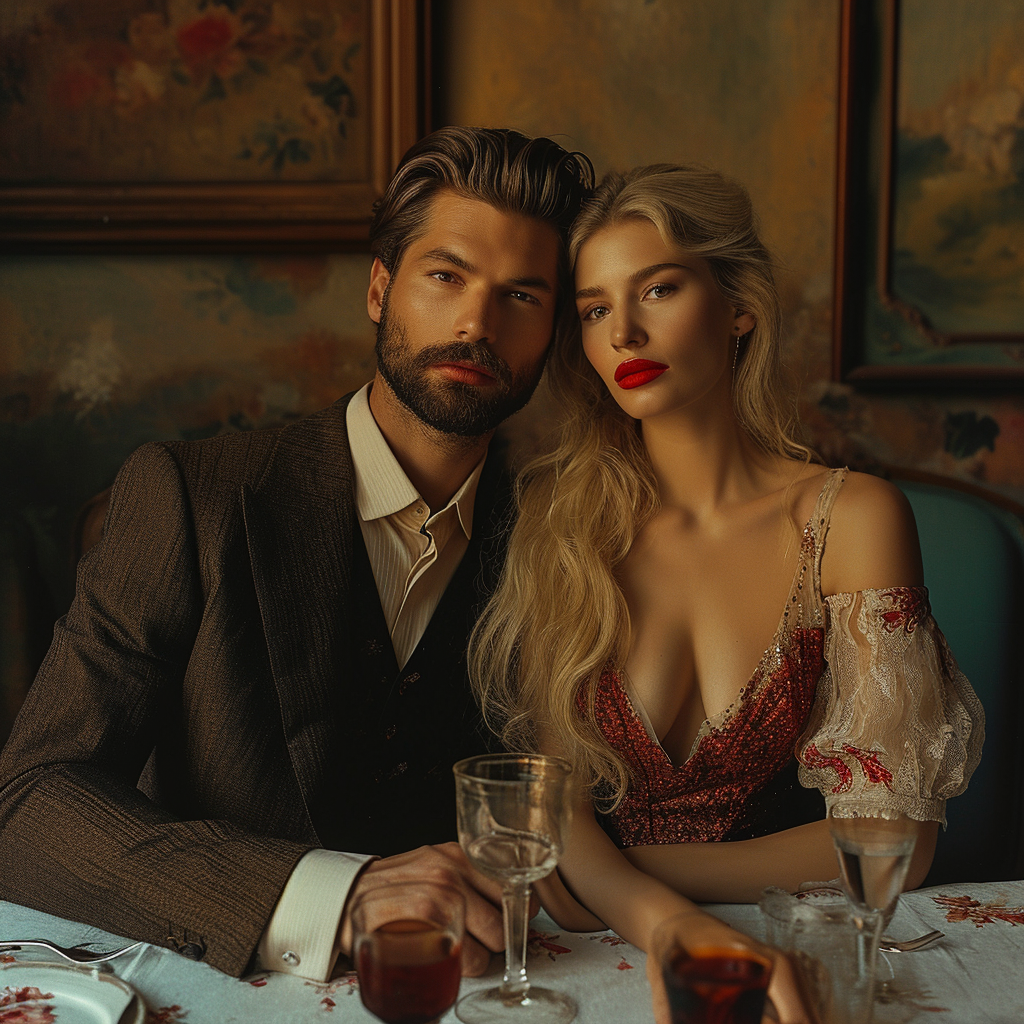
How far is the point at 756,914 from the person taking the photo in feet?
3.95

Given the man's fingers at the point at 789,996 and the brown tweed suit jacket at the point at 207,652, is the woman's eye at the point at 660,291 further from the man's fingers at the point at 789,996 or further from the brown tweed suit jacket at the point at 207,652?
the man's fingers at the point at 789,996

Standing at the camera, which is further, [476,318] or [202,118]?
[202,118]

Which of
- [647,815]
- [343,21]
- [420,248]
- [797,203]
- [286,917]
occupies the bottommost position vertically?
[647,815]

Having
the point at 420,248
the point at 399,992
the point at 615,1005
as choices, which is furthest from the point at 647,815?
the point at 420,248

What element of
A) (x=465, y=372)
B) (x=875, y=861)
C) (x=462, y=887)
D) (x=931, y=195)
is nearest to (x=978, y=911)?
(x=875, y=861)

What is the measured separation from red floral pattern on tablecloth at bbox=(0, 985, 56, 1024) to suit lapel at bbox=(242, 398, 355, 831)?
1.70 ft

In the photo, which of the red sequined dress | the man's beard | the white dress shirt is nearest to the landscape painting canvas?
the red sequined dress

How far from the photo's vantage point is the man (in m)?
1.14

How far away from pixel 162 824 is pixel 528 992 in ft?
1.63

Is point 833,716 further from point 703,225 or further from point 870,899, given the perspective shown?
point 703,225

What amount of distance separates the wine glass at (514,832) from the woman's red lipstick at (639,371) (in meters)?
0.78

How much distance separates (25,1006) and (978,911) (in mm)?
1040

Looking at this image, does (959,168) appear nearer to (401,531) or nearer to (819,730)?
(819,730)

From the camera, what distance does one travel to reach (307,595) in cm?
152
